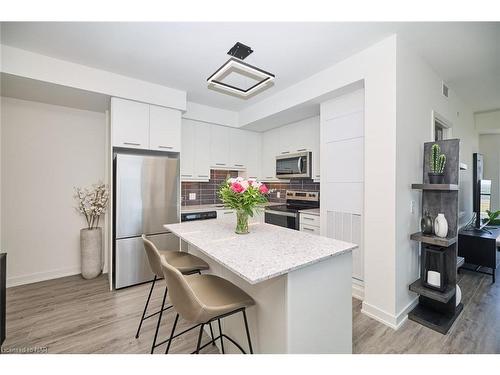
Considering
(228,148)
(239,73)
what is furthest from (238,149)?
(239,73)

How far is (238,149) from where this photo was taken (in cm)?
425

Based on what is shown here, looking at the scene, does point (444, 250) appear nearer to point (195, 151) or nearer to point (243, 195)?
point (243, 195)

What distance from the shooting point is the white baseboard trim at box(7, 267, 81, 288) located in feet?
9.18

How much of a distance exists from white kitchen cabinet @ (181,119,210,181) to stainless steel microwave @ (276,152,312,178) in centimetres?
124

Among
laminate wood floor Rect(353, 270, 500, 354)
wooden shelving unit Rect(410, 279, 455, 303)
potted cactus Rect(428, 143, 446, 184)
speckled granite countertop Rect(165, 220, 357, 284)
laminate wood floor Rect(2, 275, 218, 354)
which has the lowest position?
laminate wood floor Rect(2, 275, 218, 354)

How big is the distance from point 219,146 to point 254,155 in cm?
76

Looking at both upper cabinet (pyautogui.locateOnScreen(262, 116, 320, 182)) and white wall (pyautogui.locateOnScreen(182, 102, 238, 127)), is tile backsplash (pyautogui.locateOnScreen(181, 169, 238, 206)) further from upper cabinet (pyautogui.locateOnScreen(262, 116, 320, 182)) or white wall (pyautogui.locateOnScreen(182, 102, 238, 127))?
white wall (pyautogui.locateOnScreen(182, 102, 238, 127))

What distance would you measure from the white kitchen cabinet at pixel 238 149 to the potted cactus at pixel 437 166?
2.84 meters

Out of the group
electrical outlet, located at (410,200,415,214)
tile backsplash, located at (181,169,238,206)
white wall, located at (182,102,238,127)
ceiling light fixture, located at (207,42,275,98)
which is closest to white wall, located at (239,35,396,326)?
electrical outlet, located at (410,200,415,214)

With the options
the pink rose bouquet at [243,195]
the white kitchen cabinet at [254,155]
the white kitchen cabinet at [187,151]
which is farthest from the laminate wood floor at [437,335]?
the white kitchen cabinet at [187,151]

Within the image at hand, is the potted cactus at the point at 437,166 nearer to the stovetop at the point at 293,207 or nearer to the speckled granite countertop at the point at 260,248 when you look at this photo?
the speckled granite countertop at the point at 260,248

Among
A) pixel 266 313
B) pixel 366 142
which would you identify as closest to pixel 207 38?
pixel 366 142

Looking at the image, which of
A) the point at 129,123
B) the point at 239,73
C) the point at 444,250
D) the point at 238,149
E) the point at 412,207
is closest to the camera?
the point at 239,73
